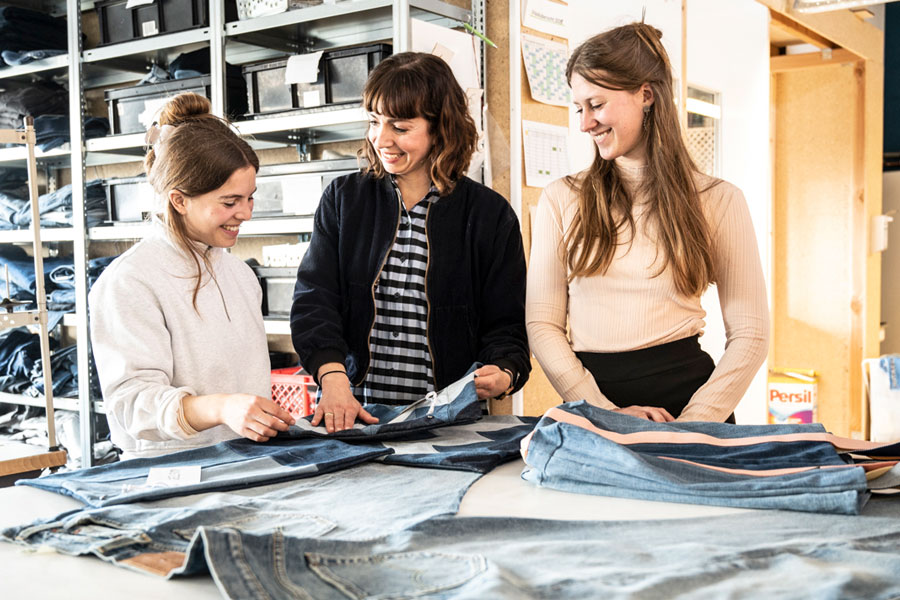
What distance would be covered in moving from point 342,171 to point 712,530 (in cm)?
205

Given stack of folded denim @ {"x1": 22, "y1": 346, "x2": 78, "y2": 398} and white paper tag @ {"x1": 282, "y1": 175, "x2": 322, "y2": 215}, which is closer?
white paper tag @ {"x1": 282, "y1": 175, "x2": 322, "y2": 215}

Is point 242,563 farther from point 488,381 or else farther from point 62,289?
point 62,289

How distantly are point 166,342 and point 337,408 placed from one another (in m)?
0.29

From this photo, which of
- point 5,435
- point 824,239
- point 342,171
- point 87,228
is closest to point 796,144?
point 824,239

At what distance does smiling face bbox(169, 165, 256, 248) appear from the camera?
56.8 inches

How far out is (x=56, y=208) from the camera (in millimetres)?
3551

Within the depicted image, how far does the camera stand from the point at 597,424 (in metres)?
1.10

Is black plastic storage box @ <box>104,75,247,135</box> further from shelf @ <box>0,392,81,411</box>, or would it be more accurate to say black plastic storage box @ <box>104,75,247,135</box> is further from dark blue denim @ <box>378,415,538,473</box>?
dark blue denim @ <box>378,415,538,473</box>

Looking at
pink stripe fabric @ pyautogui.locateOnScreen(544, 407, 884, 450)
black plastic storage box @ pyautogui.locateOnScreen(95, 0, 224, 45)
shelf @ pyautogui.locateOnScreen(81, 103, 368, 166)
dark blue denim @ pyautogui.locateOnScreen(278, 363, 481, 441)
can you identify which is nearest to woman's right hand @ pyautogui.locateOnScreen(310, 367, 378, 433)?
dark blue denim @ pyautogui.locateOnScreen(278, 363, 481, 441)

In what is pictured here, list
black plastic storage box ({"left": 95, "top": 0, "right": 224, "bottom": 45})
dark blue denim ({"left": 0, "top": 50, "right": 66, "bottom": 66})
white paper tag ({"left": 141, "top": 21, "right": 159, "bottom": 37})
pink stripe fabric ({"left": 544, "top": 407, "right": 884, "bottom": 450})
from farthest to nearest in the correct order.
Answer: dark blue denim ({"left": 0, "top": 50, "right": 66, "bottom": 66}) → white paper tag ({"left": 141, "top": 21, "right": 159, "bottom": 37}) → black plastic storage box ({"left": 95, "top": 0, "right": 224, "bottom": 45}) → pink stripe fabric ({"left": 544, "top": 407, "right": 884, "bottom": 450})

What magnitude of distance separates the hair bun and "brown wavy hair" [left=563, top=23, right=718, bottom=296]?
70cm

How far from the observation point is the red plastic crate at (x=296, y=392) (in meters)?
2.74

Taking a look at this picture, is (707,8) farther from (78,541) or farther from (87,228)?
(78,541)

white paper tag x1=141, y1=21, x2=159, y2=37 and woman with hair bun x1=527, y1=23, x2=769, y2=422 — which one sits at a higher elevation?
white paper tag x1=141, y1=21, x2=159, y2=37
